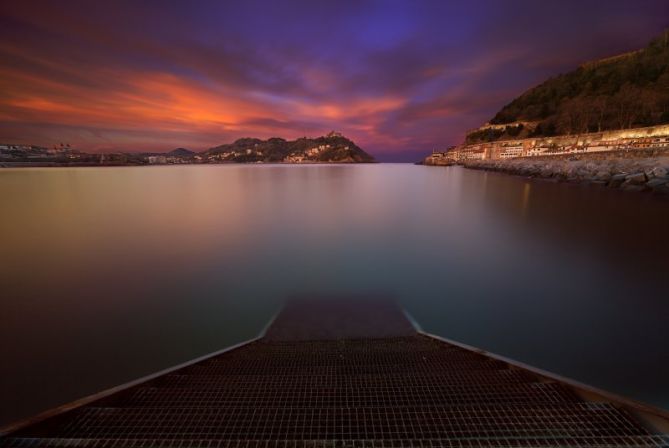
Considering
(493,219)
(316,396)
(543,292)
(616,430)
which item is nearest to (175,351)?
(316,396)

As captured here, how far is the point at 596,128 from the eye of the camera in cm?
6200

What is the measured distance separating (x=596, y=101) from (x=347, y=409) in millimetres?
90259

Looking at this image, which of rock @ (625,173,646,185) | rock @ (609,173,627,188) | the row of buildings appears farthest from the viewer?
the row of buildings

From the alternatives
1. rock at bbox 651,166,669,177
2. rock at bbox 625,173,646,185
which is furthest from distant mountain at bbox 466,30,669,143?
rock at bbox 625,173,646,185

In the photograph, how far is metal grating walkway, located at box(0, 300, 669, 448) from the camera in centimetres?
184

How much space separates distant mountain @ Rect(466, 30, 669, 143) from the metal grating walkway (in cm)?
7349

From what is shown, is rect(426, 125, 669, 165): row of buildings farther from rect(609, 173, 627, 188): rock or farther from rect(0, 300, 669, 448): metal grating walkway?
rect(0, 300, 669, 448): metal grating walkway

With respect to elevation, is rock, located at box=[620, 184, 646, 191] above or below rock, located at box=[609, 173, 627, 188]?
below

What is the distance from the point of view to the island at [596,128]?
26000 millimetres

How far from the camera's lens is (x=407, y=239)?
10922mm

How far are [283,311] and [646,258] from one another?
9.68 metres

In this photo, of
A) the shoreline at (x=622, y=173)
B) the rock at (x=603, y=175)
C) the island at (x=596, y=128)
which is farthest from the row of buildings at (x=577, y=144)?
the rock at (x=603, y=175)

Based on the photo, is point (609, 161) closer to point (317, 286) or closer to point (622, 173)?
point (622, 173)

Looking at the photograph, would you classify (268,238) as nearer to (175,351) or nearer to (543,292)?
(175,351)
